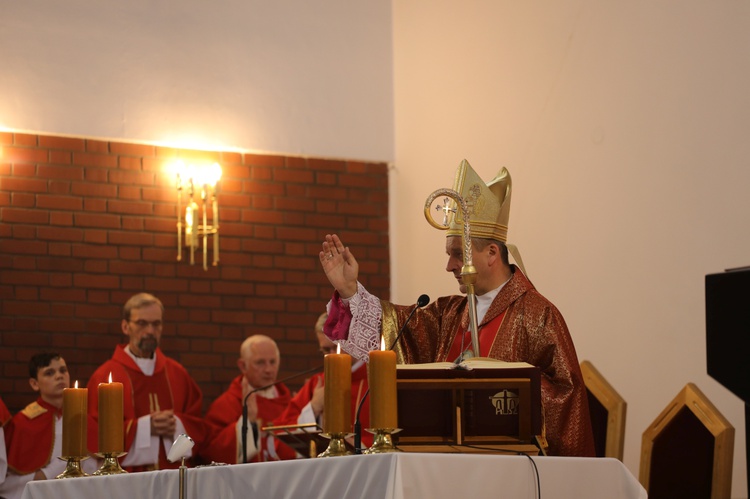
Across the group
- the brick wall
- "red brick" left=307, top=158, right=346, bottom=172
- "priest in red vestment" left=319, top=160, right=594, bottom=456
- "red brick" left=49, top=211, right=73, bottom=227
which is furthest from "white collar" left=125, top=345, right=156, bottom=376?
"priest in red vestment" left=319, top=160, right=594, bottom=456

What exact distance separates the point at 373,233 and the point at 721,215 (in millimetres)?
3854

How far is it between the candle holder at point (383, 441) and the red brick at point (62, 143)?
542 centimetres

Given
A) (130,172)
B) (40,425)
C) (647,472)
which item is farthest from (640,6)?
(40,425)

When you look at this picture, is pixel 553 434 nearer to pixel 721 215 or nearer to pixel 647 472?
pixel 647 472

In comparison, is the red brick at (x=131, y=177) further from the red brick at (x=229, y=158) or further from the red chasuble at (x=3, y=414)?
the red chasuble at (x=3, y=414)

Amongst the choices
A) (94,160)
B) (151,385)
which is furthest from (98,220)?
(151,385)

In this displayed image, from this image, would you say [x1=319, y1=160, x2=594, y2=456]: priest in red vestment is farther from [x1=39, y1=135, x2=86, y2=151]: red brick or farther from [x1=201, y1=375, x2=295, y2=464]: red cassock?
[x1=39, y1=135, x2=86, y2=151]: red brick

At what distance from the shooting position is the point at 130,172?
8.03 m

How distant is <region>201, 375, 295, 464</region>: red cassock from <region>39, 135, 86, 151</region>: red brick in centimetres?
202

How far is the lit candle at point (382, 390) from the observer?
9.91 feet

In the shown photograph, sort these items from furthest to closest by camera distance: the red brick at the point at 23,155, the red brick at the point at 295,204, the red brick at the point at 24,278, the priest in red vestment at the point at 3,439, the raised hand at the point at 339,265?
the red brick at the point at 295,204
the red brick at the point at 23,155
the red brick at the point at 24,278
the priest in red vestment at the point at 3,439
the raised hand at the point at 339,265

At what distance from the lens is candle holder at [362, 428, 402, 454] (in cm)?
300

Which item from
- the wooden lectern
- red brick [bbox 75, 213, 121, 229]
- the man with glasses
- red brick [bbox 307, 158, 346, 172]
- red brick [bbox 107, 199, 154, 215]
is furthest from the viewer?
red brick [bbox 307, 158, 346, 172]

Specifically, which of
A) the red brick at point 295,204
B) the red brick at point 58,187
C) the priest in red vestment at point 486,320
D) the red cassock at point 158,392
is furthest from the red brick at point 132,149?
the priest in red vestment at point 486,320
